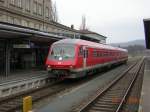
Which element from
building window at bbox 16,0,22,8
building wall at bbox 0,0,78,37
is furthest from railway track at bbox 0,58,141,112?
building window at bbox 16,0,22,8

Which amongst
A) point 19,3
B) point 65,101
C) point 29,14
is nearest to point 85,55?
point 65,101

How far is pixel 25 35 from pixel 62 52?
8.80 feet

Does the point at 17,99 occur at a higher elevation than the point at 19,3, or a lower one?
lower

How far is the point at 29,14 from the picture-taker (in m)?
45.3

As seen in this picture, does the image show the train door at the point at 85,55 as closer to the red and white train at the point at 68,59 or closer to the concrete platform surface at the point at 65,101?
the red and white train at the point at 68,59

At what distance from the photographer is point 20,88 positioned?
1720 cm

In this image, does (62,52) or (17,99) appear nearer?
(17,99)

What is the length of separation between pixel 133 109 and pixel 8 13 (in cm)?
2889

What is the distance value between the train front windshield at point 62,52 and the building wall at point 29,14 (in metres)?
15.8

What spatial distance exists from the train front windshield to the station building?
5.62 feet

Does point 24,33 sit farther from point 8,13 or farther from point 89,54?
point 8,13

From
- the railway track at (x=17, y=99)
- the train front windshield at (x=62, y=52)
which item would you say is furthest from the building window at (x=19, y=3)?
the railway track at (x=17, y=99)

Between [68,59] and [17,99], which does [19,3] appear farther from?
[17,99]

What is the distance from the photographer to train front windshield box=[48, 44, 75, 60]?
20.2m
